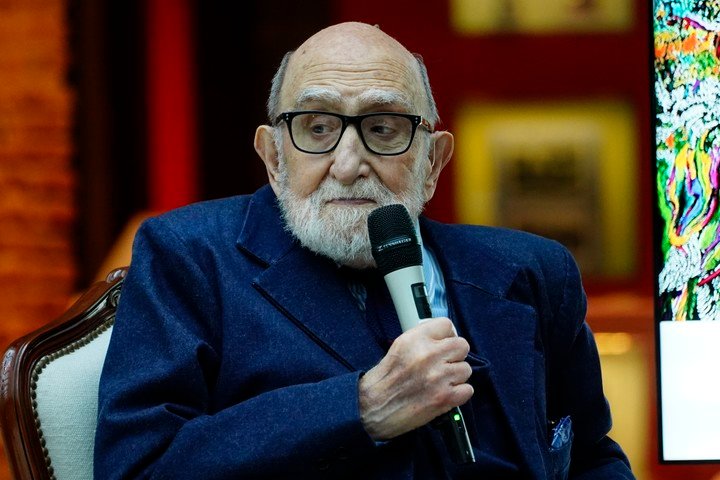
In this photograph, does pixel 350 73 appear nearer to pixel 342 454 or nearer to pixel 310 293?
pixel 310 293

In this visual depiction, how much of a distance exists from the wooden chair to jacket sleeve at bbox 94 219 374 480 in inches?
4.7

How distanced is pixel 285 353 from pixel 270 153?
45cm

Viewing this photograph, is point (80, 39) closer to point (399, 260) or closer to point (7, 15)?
point (7, 15)

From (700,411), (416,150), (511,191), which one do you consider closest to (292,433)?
(416,150)

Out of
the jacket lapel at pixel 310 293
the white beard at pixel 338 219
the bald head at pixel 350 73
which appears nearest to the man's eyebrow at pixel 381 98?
the bald head at pixel 350 73

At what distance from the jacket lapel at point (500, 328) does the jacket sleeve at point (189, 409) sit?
1.24 ft

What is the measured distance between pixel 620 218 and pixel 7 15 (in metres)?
2.11

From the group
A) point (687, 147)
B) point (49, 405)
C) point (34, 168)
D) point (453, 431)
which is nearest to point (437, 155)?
point (687, 147)

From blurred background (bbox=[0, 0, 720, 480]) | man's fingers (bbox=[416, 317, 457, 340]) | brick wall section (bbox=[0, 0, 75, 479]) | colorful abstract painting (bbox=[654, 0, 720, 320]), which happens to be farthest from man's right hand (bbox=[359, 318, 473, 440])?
brick wall section (bbox=[0, 0, 75, 479])

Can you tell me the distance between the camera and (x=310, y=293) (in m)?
1.86

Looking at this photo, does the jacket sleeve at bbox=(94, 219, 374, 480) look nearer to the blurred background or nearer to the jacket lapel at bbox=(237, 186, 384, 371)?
the jacket lapel at bbox=(237, 186, 384, 371)

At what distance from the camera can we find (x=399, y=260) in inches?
61.3

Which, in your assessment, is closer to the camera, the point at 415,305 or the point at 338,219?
the point at 415,305

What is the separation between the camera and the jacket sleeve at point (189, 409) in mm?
1633
